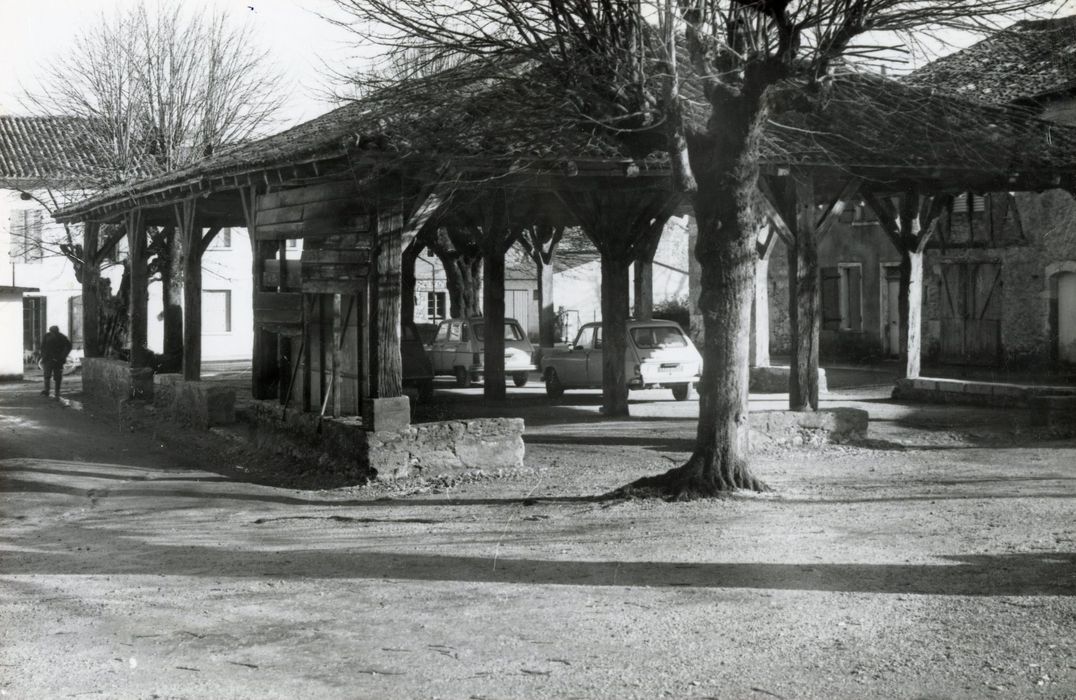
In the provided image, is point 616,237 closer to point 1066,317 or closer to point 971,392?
point 971,392

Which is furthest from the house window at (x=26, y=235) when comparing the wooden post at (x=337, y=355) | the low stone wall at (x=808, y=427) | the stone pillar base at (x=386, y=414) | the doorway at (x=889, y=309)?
the low stone wall at (x=808, y=427)

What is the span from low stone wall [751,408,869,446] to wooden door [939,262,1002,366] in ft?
43.6

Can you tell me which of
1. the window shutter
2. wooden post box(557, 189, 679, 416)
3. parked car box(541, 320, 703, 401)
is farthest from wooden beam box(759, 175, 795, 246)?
the window shutter

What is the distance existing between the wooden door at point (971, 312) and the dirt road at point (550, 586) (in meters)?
14.6

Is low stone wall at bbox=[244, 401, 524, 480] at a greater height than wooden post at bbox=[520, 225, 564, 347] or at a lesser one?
lesser

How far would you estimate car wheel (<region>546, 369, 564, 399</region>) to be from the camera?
2103 centimetres

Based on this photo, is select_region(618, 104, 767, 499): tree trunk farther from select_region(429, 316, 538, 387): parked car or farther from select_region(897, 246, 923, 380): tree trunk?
select_region(429, 316, 538, 387): parked car

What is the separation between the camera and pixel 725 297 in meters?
10.1

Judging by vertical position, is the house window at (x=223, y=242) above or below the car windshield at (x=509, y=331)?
above

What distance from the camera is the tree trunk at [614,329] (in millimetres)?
16688

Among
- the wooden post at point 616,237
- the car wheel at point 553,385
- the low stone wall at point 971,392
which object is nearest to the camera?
the low stone wall at point 971,392

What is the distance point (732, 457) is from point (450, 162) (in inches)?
169

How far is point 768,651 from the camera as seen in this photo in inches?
217

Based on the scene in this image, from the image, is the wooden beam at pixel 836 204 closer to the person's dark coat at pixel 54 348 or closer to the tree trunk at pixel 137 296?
the tree trunk at pixel 137 296
